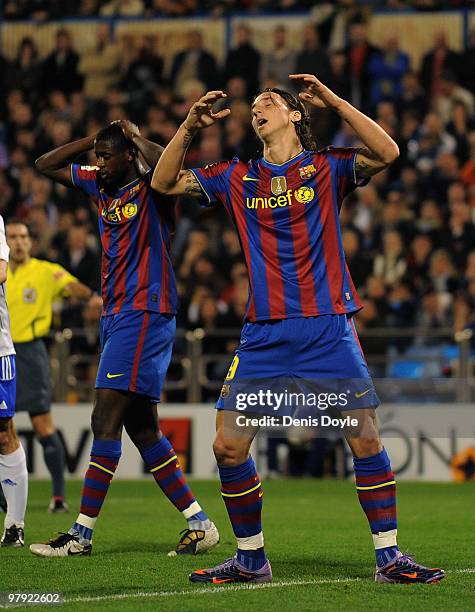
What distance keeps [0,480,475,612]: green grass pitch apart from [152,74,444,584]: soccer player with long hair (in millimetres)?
268

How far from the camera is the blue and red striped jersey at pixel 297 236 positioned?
21.1 feet

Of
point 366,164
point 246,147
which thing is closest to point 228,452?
point 366,164

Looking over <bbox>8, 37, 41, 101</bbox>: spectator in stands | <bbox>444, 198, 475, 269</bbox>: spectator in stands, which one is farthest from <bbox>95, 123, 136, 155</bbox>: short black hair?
<bbox>8, 37, 41, 101</bbox>: spectator in stands

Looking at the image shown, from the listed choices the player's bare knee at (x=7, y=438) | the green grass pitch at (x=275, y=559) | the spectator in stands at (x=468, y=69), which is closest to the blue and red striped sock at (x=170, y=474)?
the green grass pitch at (x=275, y=559)

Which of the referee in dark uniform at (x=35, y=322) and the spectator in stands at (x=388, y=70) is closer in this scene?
the referee in dark uniform at (x=35, y=322)

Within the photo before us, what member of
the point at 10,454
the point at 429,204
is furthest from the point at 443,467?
the point at 10,454

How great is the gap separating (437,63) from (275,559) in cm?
1205

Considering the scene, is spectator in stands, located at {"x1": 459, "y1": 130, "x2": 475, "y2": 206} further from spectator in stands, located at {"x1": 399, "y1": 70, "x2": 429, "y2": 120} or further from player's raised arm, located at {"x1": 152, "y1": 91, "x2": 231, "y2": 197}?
player's raised arm, located at {"x1": 152, "y1": 91, "x2": 231, "y2": 197}

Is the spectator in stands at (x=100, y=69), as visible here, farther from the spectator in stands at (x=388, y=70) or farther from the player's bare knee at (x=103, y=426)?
the player's bare knee at (x=103, y=426)

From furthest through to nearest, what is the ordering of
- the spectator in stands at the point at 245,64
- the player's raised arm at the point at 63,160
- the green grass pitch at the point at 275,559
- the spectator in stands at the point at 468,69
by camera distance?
1. the spectator in stands at the point at 245,64
2. the spectator in stands at the point at 468,69
3. the player's raised arm at the point at 63,160
4. the green grass pitch at the point at 275,559

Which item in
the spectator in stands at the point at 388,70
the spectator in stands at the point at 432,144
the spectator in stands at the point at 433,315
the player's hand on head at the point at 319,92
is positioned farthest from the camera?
the spectator in stands at the point at 388,70

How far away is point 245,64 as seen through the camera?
18.9 meters

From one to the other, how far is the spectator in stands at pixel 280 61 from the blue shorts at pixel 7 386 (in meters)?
11.6

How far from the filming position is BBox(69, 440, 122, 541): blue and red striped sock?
7703 millimetres
